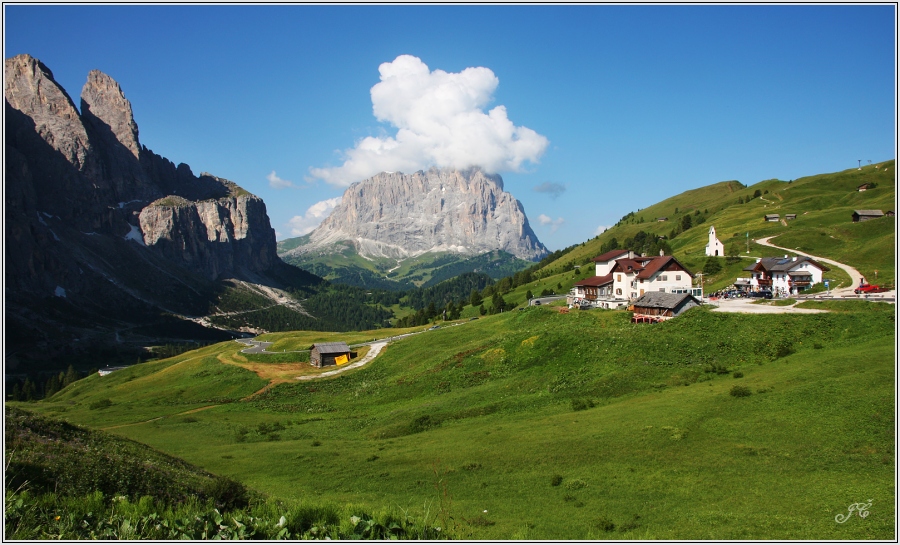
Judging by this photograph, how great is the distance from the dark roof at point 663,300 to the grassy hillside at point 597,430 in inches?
194

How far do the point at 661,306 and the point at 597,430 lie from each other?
40.0 metres

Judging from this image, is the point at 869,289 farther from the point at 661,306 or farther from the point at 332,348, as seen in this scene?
the point at 332,348

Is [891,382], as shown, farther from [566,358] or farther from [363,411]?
[363,411]

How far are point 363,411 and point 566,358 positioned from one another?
23332 mm

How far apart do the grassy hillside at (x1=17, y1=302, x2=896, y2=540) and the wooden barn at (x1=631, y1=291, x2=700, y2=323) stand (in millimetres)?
4070

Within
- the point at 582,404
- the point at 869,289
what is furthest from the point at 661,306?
the point at 582,404

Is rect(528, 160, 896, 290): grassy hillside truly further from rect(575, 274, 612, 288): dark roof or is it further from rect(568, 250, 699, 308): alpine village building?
rect(575, 274, 612, 288): dark roof

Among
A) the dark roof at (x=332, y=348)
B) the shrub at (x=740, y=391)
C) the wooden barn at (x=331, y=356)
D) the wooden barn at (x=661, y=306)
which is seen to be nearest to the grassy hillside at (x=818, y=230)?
the wooden barn at (x=661, y=306)

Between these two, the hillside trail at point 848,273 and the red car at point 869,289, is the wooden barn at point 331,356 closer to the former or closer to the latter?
the hillside trail at point 848,273

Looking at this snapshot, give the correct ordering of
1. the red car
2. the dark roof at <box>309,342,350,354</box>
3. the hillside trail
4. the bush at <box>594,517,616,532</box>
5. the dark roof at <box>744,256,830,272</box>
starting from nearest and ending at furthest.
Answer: the bush at <box>594,517,616,532</box>
the red car
the hillside trail
the dark roof at <box>744,256,830,272</box>
the dark roof at <box>309,342,350,354</box>

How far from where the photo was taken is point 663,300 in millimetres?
70562

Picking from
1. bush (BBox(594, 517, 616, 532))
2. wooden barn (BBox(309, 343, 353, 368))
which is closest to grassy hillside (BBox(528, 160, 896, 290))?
wooden barn (BBox(309, 343, 353, 368))

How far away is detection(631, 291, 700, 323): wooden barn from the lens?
68.2 m

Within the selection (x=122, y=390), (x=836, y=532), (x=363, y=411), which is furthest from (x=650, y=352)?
(x=122, y=390)
